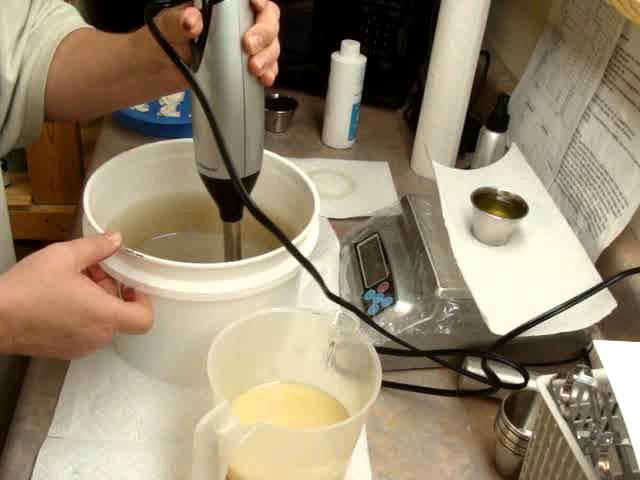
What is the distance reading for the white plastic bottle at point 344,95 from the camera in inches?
36.3

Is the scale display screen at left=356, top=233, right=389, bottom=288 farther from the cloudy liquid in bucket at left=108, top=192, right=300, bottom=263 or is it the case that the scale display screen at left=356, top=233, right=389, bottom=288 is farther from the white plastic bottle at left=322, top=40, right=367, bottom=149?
the white plastic bottle at left=322, top=40, right=367, bottom=149

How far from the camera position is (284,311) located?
0.53m

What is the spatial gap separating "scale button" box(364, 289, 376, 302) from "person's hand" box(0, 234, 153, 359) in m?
0.23

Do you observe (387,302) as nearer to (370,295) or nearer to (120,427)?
(370,295)

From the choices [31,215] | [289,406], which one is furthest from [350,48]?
[31,215]

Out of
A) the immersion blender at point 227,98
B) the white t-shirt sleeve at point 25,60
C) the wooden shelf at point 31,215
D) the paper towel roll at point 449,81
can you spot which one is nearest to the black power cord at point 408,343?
the immersion blender at point 227,98

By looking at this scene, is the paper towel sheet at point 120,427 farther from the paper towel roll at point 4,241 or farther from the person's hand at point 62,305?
the paper towel roll at point 4,241

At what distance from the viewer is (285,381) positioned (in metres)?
0.56

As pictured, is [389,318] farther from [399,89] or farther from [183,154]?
[399,89]

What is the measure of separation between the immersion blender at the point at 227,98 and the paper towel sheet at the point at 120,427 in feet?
0.49

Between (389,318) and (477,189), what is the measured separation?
0.61ft

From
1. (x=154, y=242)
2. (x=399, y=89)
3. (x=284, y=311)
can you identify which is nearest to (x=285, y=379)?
(x=284, y=311)

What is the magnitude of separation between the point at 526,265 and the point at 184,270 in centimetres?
33

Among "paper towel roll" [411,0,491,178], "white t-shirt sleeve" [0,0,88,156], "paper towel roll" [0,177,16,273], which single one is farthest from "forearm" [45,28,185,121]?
"paper towel roll" [411,0,491,178]
